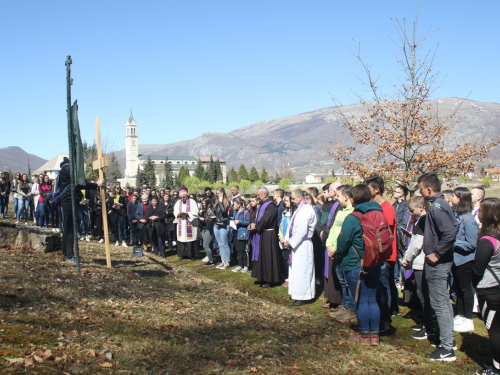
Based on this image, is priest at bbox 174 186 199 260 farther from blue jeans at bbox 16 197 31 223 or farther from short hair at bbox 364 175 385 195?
short hair at bbox 364 175 385 195

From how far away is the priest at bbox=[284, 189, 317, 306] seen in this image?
990 centimetres

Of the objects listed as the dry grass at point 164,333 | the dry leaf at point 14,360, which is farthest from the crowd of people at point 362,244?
the dry leaf at point 14,360

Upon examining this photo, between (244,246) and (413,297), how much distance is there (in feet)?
19.3

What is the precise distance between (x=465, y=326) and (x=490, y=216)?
3015mm

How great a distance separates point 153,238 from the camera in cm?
1697

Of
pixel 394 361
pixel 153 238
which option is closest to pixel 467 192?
pixel 394 361

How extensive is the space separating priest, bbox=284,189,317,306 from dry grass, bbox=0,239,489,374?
1.39 feet

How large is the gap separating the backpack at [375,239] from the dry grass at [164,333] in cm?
138

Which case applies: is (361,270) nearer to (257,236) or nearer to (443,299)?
(443,299)

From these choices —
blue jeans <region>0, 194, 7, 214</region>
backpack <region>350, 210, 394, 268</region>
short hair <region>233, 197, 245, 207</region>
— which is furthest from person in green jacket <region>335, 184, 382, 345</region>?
blue jeans <region>0, 194, 7, 214</region>

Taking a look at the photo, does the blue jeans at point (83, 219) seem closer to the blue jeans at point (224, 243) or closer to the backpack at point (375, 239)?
the blue jeans at point (224, 243)

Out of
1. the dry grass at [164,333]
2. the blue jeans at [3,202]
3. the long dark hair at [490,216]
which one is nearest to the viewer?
the dry grass at [164,333]

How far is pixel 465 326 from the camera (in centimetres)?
782

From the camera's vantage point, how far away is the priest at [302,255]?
32.5 ft
